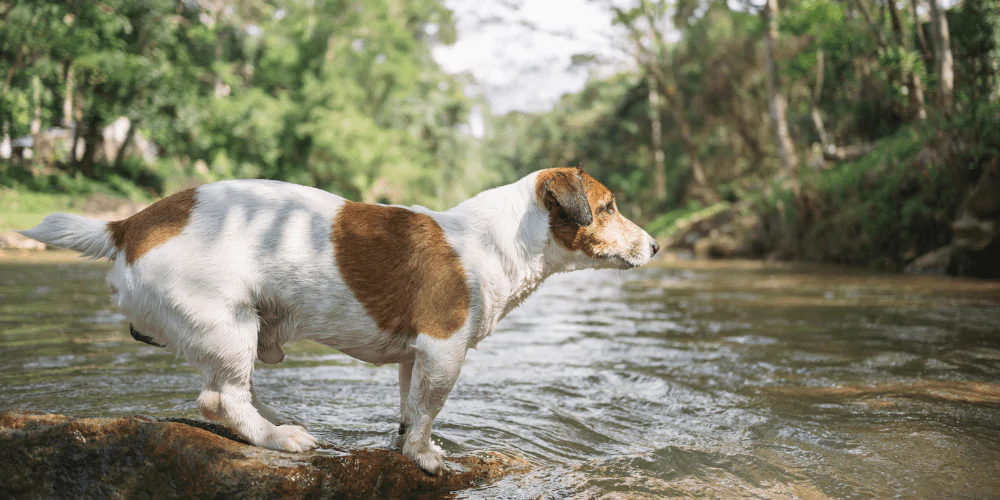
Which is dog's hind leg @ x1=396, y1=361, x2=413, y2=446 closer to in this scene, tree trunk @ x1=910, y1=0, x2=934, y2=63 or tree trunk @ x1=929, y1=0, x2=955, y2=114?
tree trunk @ x1=929, y1=0, x2=955, y2=114

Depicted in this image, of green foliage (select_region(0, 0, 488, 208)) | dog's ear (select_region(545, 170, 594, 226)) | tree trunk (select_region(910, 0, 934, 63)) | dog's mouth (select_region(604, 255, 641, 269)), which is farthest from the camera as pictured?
green foliage (select_region(0, 0, 488, 208))

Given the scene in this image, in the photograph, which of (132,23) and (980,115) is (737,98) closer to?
(980,115)

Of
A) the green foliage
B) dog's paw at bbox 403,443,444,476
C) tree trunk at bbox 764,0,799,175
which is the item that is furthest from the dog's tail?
the green foliage

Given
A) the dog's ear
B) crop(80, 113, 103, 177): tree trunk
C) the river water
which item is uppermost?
crop(80, 113, 103, 177): tree trunk

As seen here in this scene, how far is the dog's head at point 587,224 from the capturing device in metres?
4.08

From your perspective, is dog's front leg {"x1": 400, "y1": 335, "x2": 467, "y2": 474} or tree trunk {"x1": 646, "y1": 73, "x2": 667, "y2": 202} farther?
tree trunk {"x1": 646, "y1": 73, "x2": 667, "y2": 202}

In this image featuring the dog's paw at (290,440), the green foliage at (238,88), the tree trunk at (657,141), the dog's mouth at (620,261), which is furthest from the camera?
the tree trunk at (657,141)

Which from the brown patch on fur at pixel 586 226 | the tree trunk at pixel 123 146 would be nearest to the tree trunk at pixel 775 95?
the brown patch on fur at pixel 586 226

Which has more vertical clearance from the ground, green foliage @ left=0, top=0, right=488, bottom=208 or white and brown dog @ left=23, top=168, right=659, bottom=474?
green foliage @ left=0, top=0, right=488, bottom=208

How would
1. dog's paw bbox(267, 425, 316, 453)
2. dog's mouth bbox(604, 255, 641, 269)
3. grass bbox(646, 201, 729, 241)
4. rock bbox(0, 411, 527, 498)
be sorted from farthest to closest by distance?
grass bbox(646, 201, 729, 241), dog's mouth bbox(604, 255, 641, 269), dog's paw bbox(267, 425, 316, 453), rock bbox(0, 411, 527, 498)

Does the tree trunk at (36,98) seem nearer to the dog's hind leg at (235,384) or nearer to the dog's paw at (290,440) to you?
the dog's hind leg at (235,384)

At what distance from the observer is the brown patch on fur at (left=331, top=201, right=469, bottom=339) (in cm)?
366

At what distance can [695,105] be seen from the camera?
42.8 m

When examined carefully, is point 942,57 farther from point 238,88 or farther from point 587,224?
point 238,88
